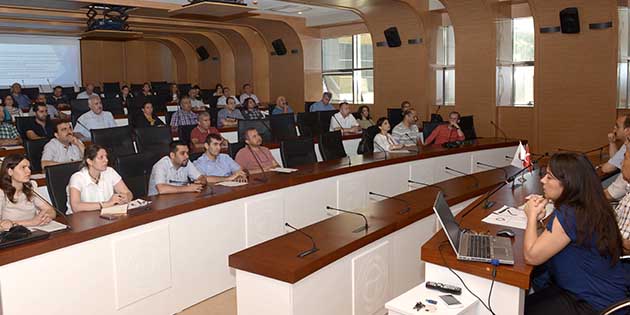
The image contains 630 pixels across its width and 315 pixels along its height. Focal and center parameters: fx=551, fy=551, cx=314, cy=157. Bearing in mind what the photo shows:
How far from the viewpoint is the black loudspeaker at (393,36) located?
10219 millimetres

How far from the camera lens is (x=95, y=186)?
3639 mm

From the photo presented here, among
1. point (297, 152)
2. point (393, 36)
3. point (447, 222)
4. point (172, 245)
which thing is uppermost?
point (393, 36)

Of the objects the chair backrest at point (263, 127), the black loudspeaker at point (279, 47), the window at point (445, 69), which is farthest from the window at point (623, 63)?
the black loudspeaker at point (279, 47)

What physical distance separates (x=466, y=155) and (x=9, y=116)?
21.7ft

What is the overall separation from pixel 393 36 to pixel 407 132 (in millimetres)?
3457

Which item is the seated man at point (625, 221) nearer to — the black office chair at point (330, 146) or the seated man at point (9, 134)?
the black office chair at point (330, 146)

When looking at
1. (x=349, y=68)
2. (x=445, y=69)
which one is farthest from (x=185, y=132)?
(x=349, y=68)

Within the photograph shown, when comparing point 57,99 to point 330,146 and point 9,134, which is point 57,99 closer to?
point 9,134

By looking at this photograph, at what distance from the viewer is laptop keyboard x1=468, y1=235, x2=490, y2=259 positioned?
7.94 ft

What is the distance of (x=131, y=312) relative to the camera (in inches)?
123

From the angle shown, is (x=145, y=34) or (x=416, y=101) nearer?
(x=416, y=101)

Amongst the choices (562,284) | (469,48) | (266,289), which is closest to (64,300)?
(266,289)

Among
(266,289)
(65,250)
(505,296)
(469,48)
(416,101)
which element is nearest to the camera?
(505,296)

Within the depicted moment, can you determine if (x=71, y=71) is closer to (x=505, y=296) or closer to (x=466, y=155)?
(x=466, y=155)
